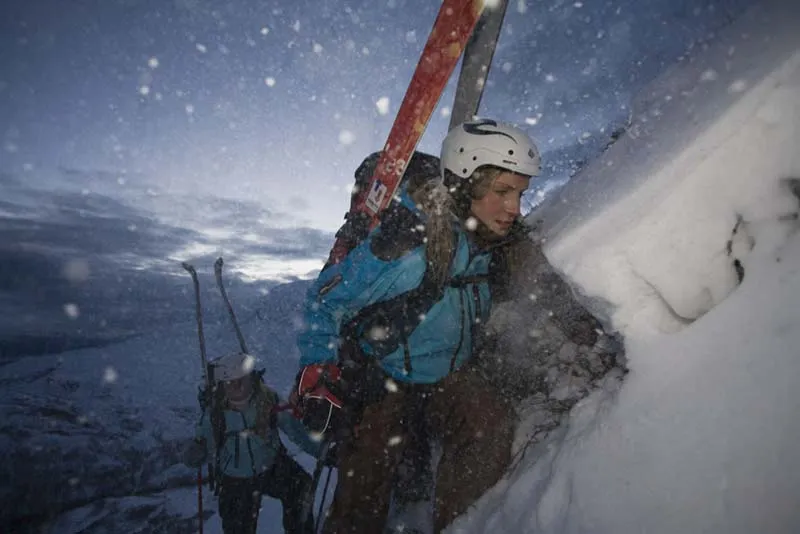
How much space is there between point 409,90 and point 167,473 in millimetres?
13818

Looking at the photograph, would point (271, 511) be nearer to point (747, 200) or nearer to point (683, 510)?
point (683, 510)

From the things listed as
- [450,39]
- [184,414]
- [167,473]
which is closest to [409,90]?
[450,39]

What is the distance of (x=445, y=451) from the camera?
2.53 metres

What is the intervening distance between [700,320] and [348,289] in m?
1.80

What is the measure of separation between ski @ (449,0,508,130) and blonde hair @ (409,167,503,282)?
230 cm

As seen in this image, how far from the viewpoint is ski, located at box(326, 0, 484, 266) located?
400 centimetres

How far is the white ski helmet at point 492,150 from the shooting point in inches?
101

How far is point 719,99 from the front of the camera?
1.67m

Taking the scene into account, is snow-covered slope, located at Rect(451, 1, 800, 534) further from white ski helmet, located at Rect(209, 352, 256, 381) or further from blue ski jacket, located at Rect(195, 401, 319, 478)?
A: white ski helmet, located at Rect(209, 352, 256, 381)

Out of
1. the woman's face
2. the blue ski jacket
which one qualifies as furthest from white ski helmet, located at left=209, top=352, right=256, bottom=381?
the woman's face

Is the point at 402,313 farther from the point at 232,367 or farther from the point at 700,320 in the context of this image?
the point at 232,367

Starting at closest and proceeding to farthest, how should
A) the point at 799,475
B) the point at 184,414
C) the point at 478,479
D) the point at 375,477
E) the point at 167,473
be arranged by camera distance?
the point at 799,475 → the point at 478,479 → the point at 375,477 → the point at 167,473 → the point at 184,414

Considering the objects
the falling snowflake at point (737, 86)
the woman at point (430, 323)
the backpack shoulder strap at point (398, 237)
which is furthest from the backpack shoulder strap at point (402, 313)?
the falling snowflake at point (737, 86)

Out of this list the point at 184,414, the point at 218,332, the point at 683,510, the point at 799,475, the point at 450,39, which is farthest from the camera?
the point at 218,332
